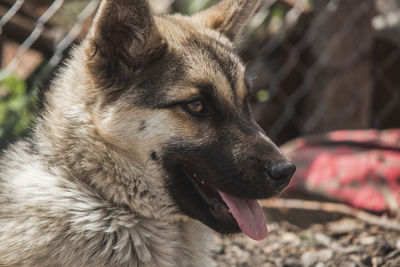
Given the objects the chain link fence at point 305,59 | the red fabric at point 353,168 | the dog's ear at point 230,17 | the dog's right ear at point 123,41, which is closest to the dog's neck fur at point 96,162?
the dog's right ear at point 123,41

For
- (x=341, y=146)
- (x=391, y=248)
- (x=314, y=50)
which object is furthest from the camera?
(x=314, y=50)

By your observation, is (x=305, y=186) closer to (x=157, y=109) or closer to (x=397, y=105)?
(x=157, y=109)

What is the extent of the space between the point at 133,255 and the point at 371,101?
15.4 feet

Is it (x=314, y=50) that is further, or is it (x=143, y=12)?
(x=314, y=50)

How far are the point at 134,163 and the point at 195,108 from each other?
43 centimetres

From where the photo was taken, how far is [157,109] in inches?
109

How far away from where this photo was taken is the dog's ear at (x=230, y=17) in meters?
3.50

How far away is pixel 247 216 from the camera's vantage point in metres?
2.88

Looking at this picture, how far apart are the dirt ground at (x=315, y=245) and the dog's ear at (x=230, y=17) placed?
4.64 ft

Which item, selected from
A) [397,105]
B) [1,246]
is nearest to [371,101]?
[397,105]

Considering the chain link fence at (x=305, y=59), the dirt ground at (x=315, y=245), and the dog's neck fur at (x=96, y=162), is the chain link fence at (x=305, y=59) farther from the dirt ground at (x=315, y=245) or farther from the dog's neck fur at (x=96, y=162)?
the dog's neck fur at (x=96, y=162)

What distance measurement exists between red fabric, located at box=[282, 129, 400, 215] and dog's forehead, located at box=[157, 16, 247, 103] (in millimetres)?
1664

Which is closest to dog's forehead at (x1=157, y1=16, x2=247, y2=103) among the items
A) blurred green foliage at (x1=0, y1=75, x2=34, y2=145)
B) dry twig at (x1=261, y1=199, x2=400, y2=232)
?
dry twig at (x1=261, y1=199, x2=400, y2=232)

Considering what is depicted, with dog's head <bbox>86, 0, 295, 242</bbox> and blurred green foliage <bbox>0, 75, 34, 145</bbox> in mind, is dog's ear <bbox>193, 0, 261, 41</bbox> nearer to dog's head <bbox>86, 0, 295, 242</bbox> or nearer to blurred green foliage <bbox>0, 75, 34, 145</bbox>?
dog's head <bbox>86, 0, 295, 242</bbox>
